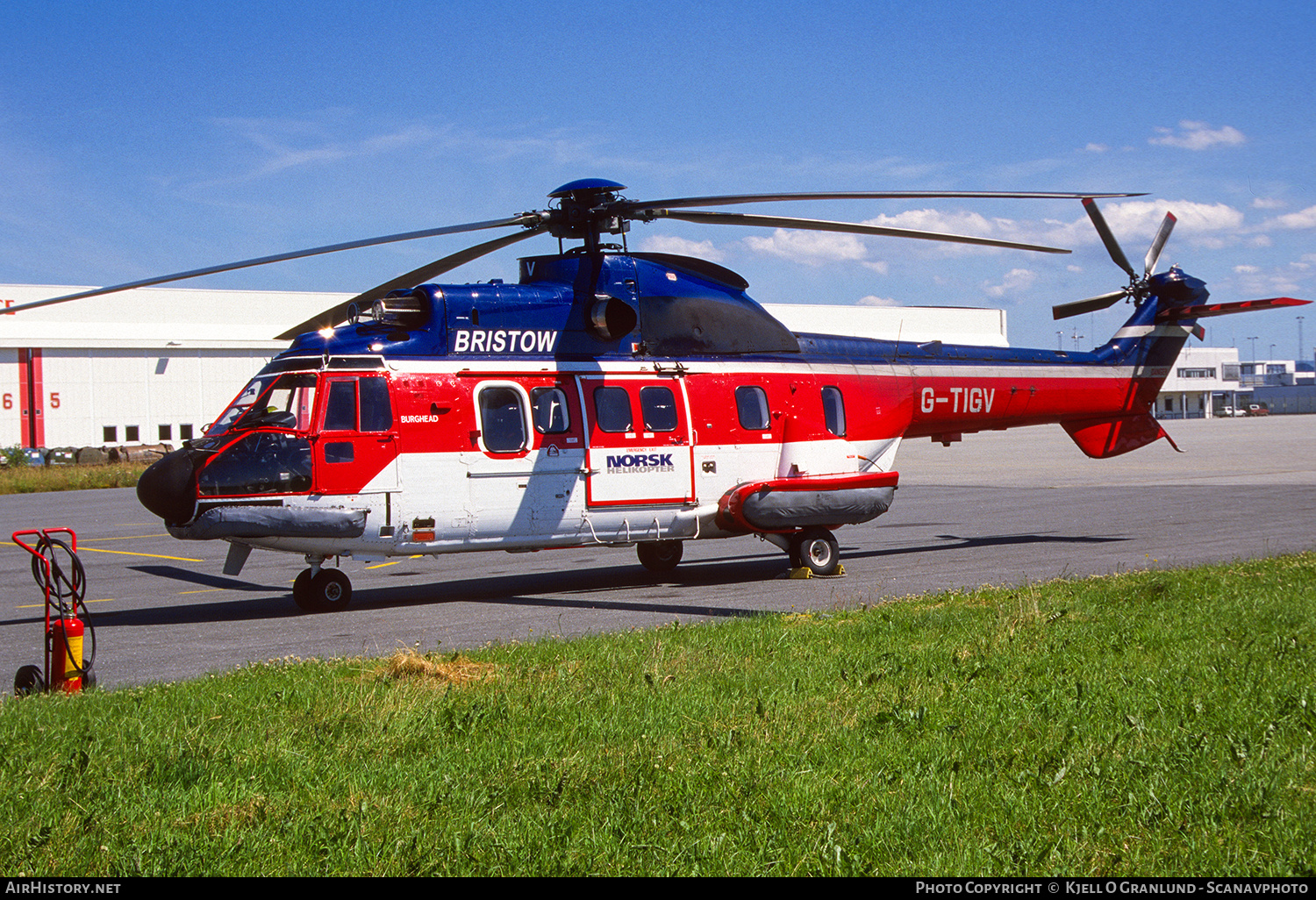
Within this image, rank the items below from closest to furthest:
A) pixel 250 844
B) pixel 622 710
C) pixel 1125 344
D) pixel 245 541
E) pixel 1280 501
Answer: pixel 250 844, pixel 622 710, pixel 245 541, pixel 1125 344, pixel 1280 501

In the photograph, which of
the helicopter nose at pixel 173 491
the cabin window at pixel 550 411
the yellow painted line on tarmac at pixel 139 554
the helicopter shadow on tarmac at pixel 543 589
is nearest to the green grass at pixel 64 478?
the yellow painted line on tarmac at pixel 139 554

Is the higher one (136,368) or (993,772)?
(136,368)

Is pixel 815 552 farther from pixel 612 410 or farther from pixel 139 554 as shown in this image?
pixel 139 554

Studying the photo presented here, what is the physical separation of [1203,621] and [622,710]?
5175 mm

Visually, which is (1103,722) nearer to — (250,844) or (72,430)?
(250,844)

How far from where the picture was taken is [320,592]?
13.2 metres

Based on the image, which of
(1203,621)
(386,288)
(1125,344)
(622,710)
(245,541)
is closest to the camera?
(622,710)

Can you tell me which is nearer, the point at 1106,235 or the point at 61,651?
the point at 61,651

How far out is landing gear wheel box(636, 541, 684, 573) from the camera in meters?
16.1

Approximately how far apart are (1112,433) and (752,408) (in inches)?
294

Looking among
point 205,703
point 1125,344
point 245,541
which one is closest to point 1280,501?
point 1125,344

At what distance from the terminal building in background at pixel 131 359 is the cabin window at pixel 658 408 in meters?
51.0

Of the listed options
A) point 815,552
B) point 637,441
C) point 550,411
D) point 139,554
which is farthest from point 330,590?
point 139,554

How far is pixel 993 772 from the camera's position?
18.2 ft
